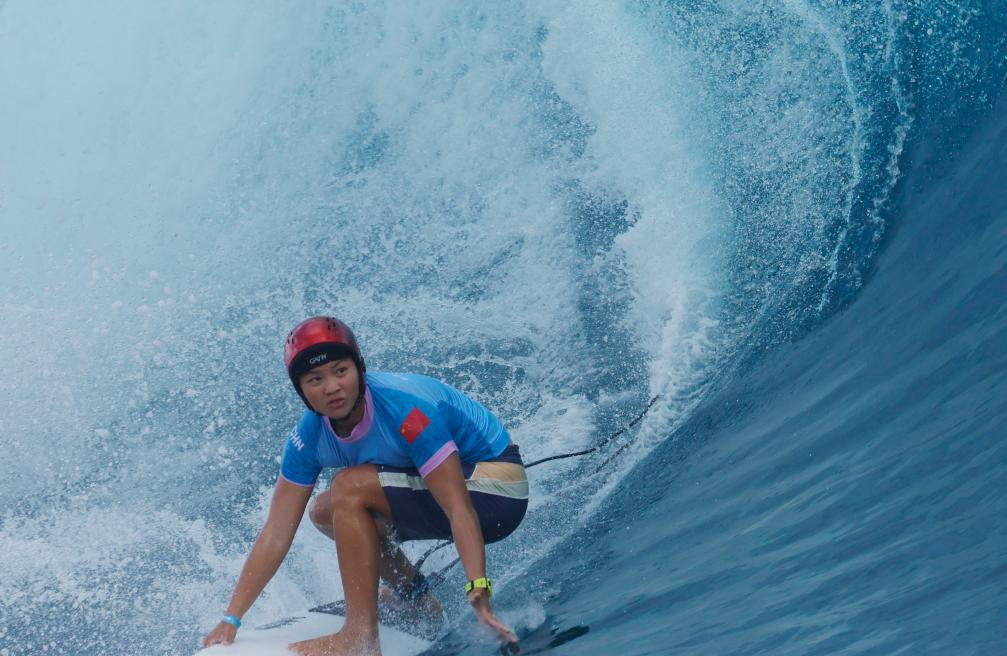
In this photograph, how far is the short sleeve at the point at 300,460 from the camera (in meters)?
3.70

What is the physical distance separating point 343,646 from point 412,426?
2.38ft

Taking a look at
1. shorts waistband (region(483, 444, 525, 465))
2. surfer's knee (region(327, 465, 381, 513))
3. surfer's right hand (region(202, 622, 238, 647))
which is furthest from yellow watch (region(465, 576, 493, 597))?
surfer's right hand (region(202, 622, 238, 647))

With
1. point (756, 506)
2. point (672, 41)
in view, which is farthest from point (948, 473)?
point (672, 41)

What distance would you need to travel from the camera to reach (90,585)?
5668 mm

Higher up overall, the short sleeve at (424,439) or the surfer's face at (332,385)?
the surfer's face at (332,385)

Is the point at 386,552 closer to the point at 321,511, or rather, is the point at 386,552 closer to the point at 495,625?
the point at 321,511

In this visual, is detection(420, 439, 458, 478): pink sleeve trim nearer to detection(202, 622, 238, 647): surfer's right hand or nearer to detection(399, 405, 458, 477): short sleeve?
detection(399, 405, 458, 477): short sleeve

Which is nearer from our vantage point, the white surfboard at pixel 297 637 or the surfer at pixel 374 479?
the surfer at pixel 374 479

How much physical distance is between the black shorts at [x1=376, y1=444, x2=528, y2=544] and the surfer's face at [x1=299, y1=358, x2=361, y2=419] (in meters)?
0.30

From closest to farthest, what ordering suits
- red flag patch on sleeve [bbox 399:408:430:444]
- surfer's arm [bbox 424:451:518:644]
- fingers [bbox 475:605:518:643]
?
fingers [bbox 475:605:518:643], surfer's arm [bbox 424:451:518:644], red flag patch on sleeve [bbox 399:408:430:444]

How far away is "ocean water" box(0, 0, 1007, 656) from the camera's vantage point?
3621 millimetres

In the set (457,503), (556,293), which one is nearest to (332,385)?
(457,503)

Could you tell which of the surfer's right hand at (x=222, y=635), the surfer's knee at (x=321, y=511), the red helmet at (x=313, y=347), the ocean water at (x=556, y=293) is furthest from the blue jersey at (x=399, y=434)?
the ocean water at (x=556, y=293)

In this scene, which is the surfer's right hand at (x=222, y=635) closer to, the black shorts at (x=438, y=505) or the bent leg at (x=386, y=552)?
the bent leg at (x=386, y=552)
